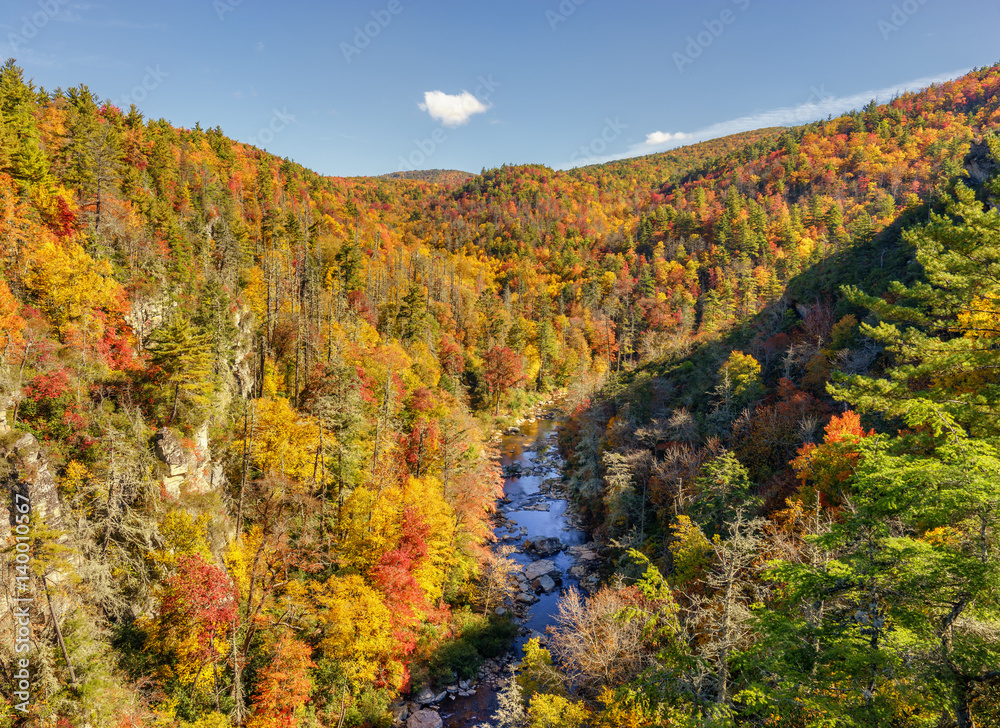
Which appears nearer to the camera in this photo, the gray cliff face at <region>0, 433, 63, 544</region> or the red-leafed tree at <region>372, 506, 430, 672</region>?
the gray cliff face at <region>0, 433, 63, 544</region>

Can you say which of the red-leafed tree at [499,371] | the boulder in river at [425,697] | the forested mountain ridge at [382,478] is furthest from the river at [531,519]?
the red-leafed tree at [499,371]

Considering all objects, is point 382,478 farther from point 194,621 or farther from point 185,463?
point 194,621

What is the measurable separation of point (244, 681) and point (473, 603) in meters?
14.3

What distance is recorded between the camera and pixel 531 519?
43812 millimetres

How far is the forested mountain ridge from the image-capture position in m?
9.91

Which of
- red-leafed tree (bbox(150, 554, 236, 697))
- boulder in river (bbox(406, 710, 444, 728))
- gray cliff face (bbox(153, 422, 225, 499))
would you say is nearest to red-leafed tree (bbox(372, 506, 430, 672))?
boulder in river (bbox(406, 710, 444, 728))

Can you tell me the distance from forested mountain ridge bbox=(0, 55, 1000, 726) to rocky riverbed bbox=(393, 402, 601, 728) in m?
1.58

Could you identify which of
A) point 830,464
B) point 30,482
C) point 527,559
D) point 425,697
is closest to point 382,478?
point 425,697

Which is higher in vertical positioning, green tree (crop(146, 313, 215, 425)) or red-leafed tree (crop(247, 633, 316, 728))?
green tree (crop(146, 313, 215, 425))

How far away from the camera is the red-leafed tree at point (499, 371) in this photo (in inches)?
2803

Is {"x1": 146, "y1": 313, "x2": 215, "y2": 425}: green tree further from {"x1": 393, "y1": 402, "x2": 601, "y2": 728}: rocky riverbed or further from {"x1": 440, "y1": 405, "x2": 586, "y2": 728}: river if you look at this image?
{"x1": 440, "y1": 405, "x2": 586, "y2": 728}: river

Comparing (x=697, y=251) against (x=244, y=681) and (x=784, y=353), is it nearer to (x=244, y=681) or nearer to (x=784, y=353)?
(x=784, y=353)

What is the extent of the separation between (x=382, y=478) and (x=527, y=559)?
14525 mm

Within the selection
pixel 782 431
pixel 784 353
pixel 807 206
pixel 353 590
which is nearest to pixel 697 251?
pixel 807 206
